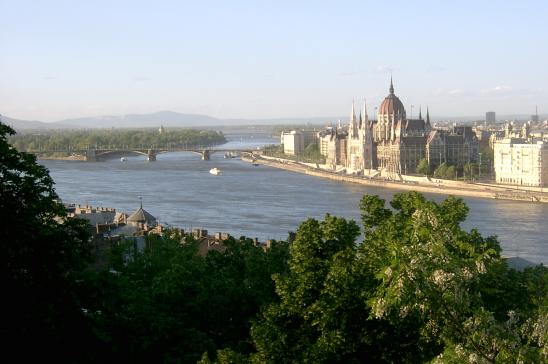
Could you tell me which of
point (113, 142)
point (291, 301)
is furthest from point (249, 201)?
point (113, 142)

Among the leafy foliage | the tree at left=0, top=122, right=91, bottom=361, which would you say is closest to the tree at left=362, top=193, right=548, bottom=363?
the leafy foliage

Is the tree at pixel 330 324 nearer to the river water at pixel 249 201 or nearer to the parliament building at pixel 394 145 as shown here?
the river water at pixel 249 201

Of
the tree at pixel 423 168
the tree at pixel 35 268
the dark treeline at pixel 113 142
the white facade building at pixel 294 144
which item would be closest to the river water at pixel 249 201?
the tree at pixel 423 168

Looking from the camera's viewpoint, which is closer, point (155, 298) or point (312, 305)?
point (312, 305)

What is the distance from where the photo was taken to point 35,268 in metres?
6.20

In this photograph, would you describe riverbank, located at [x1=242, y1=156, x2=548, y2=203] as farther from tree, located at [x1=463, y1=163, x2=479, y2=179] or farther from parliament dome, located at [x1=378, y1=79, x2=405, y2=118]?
parliament dome, located at [x1=378, y1=79, x2=405, y2=118]

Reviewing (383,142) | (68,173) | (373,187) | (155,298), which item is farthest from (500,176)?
(155,298)

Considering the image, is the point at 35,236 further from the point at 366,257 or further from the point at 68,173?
the point at 68,173

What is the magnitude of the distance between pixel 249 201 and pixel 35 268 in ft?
89.4

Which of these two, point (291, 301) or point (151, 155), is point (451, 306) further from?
point (151, 155)

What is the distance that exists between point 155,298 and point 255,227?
17.0 metres

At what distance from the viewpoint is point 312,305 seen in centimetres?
673

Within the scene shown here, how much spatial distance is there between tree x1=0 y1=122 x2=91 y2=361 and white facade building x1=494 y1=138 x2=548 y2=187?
35.4m

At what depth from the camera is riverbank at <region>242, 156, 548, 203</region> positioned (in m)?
36.1
